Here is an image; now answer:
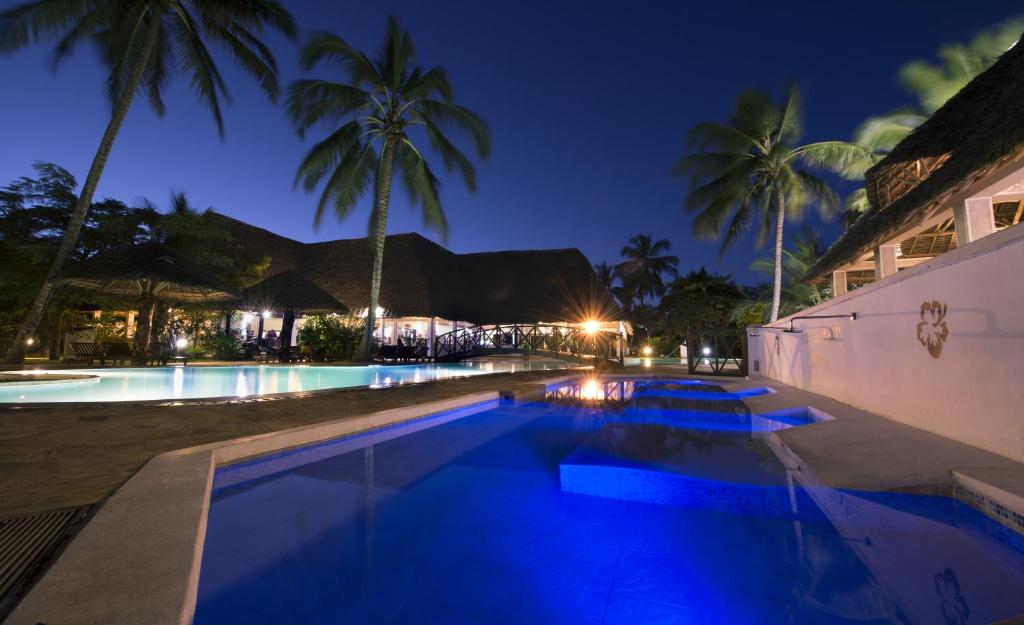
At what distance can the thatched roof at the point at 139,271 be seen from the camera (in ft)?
34.1

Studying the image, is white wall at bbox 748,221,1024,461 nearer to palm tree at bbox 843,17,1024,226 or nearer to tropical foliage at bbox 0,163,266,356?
palm tree at bbox 843,17,1024,226

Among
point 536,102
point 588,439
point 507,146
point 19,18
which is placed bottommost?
point 588,439

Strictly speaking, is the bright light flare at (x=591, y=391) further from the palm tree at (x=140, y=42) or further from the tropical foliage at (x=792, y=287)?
the tropical foliage at (x=792, y=287)

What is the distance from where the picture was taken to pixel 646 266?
36438 millimetres

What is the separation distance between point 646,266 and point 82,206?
34.2 m

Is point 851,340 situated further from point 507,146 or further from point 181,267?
point 507,146

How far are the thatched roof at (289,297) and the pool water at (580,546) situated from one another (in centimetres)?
1278

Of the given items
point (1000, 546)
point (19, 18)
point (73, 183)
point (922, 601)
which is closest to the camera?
point (922, 601)

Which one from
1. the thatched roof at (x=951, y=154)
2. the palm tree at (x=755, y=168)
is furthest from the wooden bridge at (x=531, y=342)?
the thatched roof at (x=951, y=154)

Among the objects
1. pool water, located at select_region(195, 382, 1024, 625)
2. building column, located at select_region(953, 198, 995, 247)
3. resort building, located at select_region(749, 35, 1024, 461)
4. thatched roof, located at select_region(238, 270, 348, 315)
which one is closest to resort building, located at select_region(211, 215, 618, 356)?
thatched roof, located at select_region(238, 270, 348, 315)

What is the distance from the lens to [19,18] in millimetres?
9555

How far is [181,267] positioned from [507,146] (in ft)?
104

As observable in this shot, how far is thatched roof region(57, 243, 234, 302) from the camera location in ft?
34.1

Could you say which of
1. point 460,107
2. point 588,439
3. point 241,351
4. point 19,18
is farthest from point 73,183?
point 588,439
